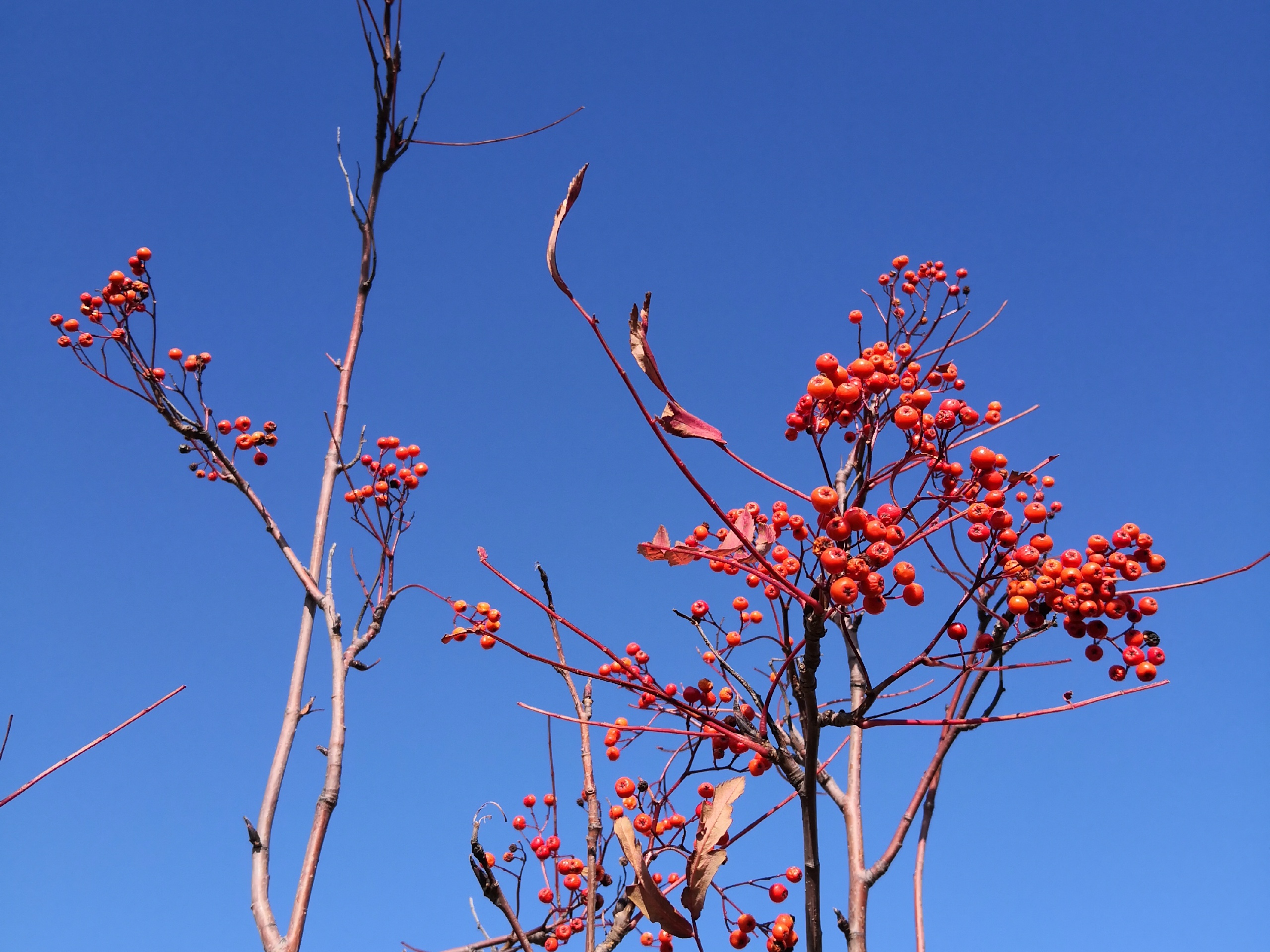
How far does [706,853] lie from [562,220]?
4.18 feet

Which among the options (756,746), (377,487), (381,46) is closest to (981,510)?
(756,746)

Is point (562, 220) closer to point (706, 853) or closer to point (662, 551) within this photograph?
point (662, 551)

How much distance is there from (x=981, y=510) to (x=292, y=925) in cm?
191

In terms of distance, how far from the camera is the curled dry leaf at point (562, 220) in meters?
1.28

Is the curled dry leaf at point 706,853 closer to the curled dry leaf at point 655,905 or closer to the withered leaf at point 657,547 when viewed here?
the curled dry leaf at point 655,905

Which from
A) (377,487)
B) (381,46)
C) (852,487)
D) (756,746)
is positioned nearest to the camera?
(756,746)

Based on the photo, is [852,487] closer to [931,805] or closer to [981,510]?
[981,510]

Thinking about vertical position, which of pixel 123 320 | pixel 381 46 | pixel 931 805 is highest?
pixel 381 46

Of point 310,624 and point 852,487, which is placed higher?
point 310,624

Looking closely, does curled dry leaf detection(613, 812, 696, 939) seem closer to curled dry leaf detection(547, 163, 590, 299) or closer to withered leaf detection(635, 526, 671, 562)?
withered leaf detection(635, 526, 671, 562)

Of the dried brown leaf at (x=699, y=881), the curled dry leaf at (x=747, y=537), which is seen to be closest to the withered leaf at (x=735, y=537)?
the curled dry leaf at (x=747, y=537)

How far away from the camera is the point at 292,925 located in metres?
2.11

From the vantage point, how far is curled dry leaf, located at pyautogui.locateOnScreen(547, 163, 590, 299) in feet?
4.19

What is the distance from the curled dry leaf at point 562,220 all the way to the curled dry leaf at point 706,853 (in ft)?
3.82
